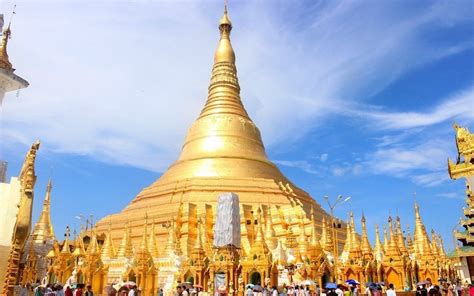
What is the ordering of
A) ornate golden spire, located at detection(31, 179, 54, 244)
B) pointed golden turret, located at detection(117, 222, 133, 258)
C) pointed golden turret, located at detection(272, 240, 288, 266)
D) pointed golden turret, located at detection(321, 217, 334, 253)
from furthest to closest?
ornate golden spire, located at detection(31, 179, 54, 244) → pointed golden turret, located at detection(117, 222, 133, 258) → pointed golden turret, located at detection(321, 217, 334, 253) → pointed golden turret, located at detection(272, 240, 288, 266)

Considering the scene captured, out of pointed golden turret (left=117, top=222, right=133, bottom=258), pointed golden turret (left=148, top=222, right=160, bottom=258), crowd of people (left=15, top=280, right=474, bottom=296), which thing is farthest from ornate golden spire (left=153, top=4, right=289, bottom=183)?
crowd of people (left=15, top=280, right=474, bottom=296)

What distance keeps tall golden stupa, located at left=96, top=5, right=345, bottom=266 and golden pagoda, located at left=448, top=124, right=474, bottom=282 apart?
34.5 feet

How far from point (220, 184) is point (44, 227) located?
13077mm

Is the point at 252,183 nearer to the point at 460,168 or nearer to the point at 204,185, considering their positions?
the point at 204,185

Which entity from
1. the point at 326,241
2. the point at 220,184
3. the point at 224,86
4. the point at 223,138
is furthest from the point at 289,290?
the point at 224,86

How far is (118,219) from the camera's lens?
3450cm

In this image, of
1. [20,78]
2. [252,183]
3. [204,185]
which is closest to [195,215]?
[204,185]

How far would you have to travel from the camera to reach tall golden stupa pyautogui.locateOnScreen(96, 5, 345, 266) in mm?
30797

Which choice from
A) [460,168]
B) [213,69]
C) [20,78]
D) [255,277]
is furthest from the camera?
[213,69]

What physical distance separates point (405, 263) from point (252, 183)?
1362 centimetres

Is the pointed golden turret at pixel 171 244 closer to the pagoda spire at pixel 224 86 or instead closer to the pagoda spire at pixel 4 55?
the pagoda spire at pixel 4 55

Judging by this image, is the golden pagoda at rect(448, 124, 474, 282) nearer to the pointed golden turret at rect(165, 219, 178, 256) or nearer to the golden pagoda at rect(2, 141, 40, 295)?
the pointed golden turret at rect(165, 219, 178, 256)

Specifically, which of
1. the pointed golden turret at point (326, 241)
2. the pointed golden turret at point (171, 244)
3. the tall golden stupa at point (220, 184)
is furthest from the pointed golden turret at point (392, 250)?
the pointed golden turret at point (171, 244)

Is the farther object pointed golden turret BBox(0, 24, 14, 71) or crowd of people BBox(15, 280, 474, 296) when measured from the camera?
pointed golden turret BBox(0, 24, 14, 71)
